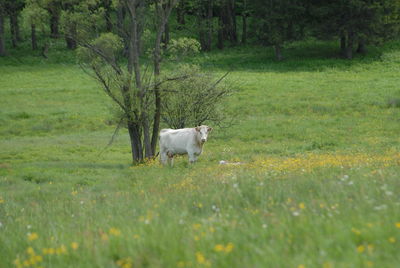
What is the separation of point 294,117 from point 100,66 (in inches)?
730

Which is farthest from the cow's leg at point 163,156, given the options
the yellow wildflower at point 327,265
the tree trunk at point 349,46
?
the tree trunk at point 349,46

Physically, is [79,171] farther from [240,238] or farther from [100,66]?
[240,238]

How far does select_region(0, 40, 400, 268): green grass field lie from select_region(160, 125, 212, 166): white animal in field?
1.76 ft

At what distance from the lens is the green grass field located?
5.42m

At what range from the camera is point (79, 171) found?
21.1 metres

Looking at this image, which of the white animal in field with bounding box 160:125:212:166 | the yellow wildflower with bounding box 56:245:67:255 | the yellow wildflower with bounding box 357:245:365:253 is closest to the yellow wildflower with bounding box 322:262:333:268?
the yellow wildflower with bounding box 357:245:365:253

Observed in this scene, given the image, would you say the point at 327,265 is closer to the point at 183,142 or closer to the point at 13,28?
the point at 183,142

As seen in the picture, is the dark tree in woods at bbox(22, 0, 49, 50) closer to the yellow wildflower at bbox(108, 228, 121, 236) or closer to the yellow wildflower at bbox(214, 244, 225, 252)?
the yellow wildflower at bbox(108, 228, 121, 236)

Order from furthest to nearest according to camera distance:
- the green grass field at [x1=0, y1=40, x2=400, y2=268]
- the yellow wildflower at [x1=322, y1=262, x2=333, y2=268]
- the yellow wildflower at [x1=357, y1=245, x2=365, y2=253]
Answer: the green grass field at [x1=0, y1=40, x2=400, y2=268] < the yellow wildflower at [x1=357, y1=245, x2=365, y2=253] < the yellow wildflower at [x1=322, y1=262, x2=333, y2=268]

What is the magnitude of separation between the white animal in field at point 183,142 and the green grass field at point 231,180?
0.54 m

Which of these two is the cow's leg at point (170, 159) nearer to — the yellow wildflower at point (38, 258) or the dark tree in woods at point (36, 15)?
the dark tree in woods at point (36, 15)

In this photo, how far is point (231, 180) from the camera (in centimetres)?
1027

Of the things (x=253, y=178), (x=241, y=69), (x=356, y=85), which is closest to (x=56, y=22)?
(x=253, y=178)

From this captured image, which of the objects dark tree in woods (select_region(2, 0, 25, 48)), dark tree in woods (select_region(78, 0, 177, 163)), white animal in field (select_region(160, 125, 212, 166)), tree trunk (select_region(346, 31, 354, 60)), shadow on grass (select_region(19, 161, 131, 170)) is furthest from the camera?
dark tree in woods (select_region(2, 0, 25, 48))
